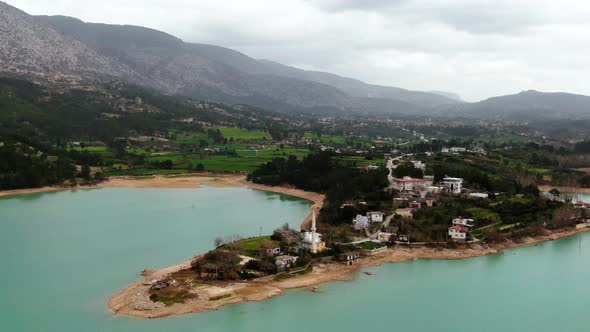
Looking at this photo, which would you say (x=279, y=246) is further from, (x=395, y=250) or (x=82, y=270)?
(x=82, y=270)

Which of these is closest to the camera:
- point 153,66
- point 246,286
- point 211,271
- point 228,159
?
point 246,286

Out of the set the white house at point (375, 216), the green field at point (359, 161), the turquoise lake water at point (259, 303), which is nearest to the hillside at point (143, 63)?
the green field at point (359, 161)

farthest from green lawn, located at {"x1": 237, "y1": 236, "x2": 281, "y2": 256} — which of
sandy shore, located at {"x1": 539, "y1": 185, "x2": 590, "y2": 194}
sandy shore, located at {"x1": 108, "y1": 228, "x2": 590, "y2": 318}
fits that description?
sandy shore, located at {"x1": 539, "y1": 185, "x2": 590, "y2": 194}

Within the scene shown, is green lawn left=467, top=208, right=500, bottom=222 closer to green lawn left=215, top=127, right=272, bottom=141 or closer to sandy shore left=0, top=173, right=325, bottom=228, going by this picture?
sandy shore left=0, top=173, right=325, bottom=228

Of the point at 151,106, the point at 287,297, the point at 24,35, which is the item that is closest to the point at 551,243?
the point at 287,297

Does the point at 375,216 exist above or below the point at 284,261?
above

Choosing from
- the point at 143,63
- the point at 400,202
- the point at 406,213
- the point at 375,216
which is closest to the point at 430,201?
the point at 400,202

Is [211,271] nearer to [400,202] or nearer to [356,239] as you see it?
[356,239]
